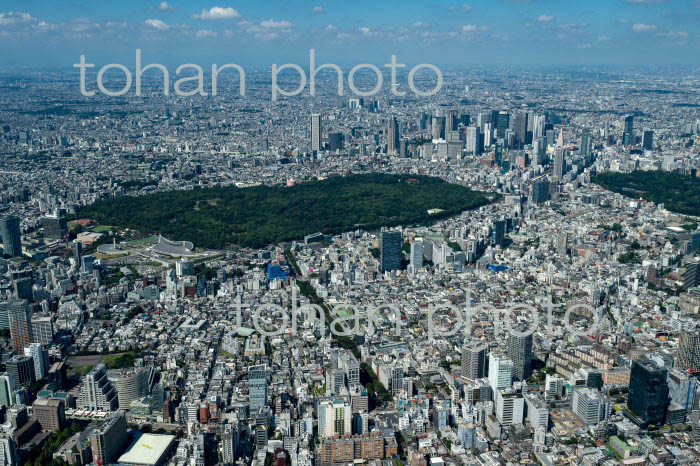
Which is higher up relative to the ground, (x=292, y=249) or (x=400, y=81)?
(x=400, y=81)

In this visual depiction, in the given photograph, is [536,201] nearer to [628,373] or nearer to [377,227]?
[377,227]

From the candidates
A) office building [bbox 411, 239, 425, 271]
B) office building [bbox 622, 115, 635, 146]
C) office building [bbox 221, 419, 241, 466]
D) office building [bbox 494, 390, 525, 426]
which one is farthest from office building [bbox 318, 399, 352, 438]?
office building [bbox 622, 115, 635, 146]

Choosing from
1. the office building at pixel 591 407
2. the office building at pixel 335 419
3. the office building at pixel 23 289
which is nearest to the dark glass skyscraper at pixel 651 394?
the office building at pixel 591 407

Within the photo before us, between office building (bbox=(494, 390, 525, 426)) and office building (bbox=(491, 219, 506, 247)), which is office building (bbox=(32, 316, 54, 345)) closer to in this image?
office building (bbox=(494, 390, 525, 426))

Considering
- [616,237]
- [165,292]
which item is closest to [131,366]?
[165,292]

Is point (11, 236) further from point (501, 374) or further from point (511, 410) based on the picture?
point (511, 410)

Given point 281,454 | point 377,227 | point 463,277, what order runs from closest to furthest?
point 281,454, point 463,277, point 377,227

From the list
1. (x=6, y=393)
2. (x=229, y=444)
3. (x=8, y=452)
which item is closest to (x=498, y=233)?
(x=229, y=444)
